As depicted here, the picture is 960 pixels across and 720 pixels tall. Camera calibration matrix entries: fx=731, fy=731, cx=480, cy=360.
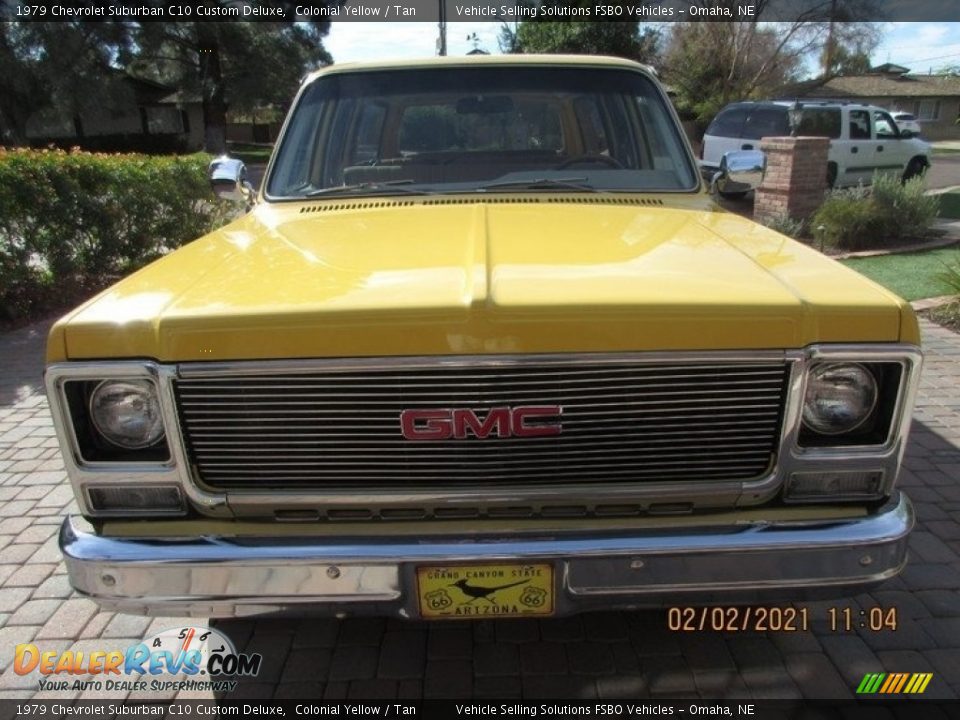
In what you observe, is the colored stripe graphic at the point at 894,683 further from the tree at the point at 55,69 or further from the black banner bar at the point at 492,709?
the tree at the point at 55,69

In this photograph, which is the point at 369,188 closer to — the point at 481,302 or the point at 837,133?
the point at 481,302

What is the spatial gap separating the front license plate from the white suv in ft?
39.8

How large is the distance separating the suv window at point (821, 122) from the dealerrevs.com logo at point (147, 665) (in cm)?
1355

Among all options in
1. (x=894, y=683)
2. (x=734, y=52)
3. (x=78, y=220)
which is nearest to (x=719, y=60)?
(x=734, y=52)

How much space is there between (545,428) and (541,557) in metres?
0.33

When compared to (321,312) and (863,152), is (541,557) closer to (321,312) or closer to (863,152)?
(321,312)

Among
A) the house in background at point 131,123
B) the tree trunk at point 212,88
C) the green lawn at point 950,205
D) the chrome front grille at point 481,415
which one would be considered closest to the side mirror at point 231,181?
the chrome front grille at point 481,415

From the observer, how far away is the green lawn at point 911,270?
22.7ft

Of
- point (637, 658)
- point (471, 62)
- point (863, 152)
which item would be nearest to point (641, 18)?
point (863, 152)

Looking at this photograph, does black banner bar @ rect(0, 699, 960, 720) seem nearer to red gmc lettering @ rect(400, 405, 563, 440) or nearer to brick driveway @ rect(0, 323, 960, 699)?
brick driveway @ rect(0, 323, 960, 699)

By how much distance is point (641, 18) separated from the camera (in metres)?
27.1

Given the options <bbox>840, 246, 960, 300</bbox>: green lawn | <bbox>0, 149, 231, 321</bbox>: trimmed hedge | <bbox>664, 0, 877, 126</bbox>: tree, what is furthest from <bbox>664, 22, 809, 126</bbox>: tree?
<bbox>0, 149, 231, 321</bbox>: trimmed hedge

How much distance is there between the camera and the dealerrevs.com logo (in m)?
2.45

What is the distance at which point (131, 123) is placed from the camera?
36750 millimetres
